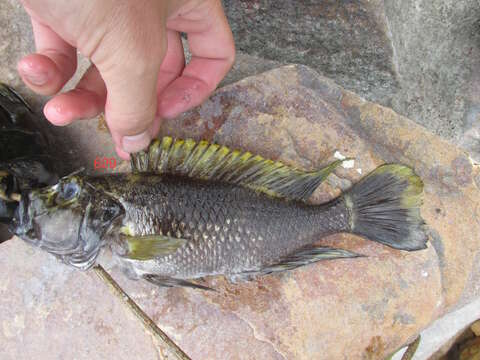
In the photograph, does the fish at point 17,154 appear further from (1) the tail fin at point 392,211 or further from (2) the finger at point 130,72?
(1) the tail fin at point 392,211

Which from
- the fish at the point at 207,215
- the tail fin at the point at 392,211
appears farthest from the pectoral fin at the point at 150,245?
the tail fin at the point at 392,211

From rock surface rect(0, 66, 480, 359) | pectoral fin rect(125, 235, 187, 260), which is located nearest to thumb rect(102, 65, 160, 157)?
pectoral fin rect(125, 235, 187, 260)

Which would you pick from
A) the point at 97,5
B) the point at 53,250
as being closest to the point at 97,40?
the point at 97,5

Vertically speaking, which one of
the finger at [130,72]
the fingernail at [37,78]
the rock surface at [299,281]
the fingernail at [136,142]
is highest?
the finger at [130,72]

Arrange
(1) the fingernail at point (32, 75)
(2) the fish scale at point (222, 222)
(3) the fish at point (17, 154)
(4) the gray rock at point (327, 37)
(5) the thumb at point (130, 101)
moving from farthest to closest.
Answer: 1. (4) the gray rock at point (327, 37)
2. (3) the fish at point (17, 154)
3. (2) the fish scale at point (222, 222)
4. (1) the fingernail at point (32, 75)
5. (5) the thumb at point (130, 101)

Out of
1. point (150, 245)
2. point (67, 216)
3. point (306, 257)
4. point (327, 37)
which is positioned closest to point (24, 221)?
point (67, 216)

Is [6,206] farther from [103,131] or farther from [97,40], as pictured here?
[97,40]

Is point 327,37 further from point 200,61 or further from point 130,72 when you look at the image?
point 130,72
